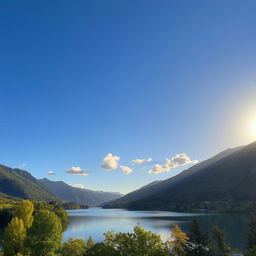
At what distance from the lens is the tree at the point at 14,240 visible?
68.4 metres

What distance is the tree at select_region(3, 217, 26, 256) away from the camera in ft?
225

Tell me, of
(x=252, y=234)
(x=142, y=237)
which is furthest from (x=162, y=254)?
(x=252, y=234)

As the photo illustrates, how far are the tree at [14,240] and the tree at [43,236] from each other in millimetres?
16788

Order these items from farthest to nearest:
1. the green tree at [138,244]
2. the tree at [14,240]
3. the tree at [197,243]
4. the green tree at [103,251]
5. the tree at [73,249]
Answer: the tree at [14,240] → the tree at [73,249] → the tree at [197,243] → the green tree at [103,251] → the green tree at [138,244]

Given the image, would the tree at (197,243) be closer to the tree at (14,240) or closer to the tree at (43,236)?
the tree at (43,236)

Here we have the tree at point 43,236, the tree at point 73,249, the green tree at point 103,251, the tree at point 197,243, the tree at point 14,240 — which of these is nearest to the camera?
the green tree at point 103,251

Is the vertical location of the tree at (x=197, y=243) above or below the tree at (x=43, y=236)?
below

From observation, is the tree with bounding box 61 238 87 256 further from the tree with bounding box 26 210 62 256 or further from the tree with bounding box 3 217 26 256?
the tree with bounding box 3 217 26 256

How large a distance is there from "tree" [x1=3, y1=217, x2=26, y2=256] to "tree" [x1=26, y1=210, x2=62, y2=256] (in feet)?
55.1

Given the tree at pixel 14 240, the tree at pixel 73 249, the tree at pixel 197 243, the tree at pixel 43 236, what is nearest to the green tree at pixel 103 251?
the tree at pixel 43 236

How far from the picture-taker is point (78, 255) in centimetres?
6072

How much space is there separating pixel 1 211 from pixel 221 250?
485 feet

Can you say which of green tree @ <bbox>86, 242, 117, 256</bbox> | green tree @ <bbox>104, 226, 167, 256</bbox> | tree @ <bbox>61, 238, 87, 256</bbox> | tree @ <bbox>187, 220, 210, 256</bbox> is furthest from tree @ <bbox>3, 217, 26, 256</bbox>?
tree @ <bbox>187, 220, 210, 256</bbox>

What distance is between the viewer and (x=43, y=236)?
5600 cm
